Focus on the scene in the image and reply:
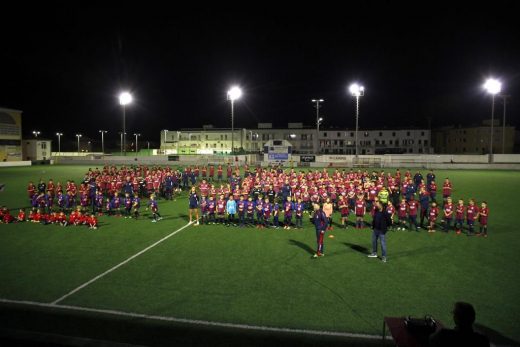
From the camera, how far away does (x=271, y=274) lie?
9.95 m

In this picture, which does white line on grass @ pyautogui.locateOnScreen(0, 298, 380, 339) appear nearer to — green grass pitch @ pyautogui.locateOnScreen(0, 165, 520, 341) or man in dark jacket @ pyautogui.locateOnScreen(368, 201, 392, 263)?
green grass pitch @ pyautogui.locateOnScreen(0, 165, 520, 341)

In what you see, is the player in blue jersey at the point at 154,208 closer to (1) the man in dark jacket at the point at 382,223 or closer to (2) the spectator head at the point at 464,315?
(1) the man in dark jacket at the point at 382,223

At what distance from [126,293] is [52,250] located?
5587mm

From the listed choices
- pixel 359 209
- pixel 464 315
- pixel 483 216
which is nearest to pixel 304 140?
pixel 359 209

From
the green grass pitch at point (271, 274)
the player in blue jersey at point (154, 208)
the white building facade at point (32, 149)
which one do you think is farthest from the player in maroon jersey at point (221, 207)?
the white building facade at point (32, 149)

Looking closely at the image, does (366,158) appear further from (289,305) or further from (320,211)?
(289,305)

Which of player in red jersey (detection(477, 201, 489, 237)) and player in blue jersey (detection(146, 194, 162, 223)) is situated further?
player in blue jersey (detection(146, 194, 162, 223))

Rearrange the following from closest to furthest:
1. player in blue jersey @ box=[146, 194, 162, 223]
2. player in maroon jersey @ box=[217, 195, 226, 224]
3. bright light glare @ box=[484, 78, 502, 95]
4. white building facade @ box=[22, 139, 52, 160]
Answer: player in maroon jersey @ box=[217, 195, 226, 224] < player in blue jersey @ box=[146, 194, 162, 223] < bright light glare @ box=[484, 78, 502, 95] < white building facade @ box=[22, 139, 52, 160]

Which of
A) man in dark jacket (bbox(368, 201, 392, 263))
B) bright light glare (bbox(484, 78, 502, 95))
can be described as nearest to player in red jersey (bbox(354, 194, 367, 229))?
man in dark jacket (bbox(368, 201, 392, 263))

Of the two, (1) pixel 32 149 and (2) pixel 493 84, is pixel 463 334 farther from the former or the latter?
(1) pixel 32 149

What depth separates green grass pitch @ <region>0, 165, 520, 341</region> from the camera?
7621 mm

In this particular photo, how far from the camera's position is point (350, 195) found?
727 inches

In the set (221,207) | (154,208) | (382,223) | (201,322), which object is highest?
(382,223)

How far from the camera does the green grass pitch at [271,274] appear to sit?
7.62 meters
